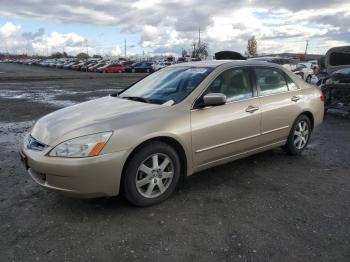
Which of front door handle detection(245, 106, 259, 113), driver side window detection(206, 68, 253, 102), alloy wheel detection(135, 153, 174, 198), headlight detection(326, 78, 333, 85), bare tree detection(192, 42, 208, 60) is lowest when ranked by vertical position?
alloy wheel detection(135, 153, 174, 198)

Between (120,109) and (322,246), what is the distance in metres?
2.52

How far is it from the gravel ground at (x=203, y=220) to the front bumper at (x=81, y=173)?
0.33 m

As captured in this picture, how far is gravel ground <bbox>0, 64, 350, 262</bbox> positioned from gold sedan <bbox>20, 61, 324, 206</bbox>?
0.32 m

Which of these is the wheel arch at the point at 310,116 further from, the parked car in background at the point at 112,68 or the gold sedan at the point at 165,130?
the parked car in background at the point at 112,68

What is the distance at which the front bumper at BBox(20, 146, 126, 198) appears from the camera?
3.58 meters

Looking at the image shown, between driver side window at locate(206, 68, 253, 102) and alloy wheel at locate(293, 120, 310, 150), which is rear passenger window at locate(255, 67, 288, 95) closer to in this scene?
driver side window at locate(206, 68, 253, 102)

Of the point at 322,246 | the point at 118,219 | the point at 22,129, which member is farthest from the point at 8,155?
the point at 322,246

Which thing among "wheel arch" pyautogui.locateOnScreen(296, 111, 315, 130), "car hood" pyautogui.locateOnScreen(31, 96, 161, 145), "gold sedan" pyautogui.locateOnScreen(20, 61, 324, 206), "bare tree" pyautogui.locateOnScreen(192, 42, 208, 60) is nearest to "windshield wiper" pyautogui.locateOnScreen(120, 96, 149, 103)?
"gold sedan" pyautogui.locateOnScreen(20, 61, 324, 206)

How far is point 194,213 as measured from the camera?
391 centimetres

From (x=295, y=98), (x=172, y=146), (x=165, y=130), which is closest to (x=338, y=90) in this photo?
(x=295, y=98)

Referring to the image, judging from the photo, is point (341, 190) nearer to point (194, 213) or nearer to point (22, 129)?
point (194, 213)

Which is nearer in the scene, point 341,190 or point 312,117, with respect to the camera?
point 341,190

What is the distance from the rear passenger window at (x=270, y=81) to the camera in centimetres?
532

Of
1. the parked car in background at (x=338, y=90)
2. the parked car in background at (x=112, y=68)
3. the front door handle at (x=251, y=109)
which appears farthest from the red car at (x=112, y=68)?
the front door handle at (x=251, y=109)
